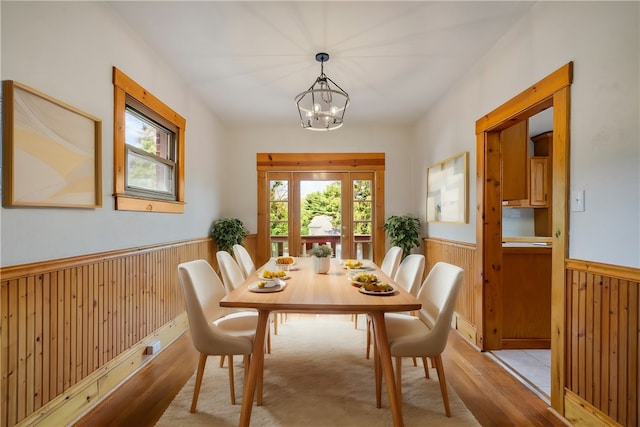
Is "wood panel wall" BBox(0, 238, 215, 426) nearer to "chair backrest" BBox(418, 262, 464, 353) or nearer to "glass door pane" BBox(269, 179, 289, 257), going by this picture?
"chair backrest" BBox(418, 262, 464, 353)

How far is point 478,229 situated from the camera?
3.01 m

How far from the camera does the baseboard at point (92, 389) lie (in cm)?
171

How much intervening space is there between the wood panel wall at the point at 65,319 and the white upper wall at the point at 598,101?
2968 millimetres

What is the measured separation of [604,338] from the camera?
65.8 inches

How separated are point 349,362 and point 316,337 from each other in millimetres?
616

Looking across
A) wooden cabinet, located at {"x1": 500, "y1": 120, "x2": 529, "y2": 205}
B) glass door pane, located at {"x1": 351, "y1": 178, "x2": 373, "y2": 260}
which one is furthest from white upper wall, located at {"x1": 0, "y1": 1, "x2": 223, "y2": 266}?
wooden cabinet, located at {"x1": 500, "y1": 120, "x2": 529, "y2": 205}

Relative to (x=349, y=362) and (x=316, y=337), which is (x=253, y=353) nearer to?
(x=349, y=362)

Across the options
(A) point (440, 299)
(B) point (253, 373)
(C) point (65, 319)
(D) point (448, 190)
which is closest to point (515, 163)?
(D) point (448, 190)

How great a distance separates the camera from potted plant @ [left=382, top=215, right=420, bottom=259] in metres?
4.52

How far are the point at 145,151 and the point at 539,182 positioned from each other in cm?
507

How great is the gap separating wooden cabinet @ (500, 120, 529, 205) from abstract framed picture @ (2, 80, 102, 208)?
3396mm

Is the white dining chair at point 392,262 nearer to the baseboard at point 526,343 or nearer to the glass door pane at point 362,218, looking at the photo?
the baseboard at point 526,343

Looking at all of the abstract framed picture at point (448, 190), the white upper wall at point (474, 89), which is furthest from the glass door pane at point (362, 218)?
the white upper wall at point (474, 89)

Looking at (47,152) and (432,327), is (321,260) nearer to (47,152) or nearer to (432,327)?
(432,327)
